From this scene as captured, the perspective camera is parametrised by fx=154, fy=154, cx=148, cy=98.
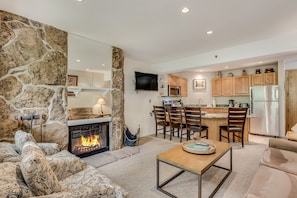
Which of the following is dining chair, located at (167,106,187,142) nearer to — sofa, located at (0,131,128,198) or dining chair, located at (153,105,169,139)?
dining chair, located at (153,105,169,139)

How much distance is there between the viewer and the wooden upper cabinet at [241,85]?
5881 millimetres

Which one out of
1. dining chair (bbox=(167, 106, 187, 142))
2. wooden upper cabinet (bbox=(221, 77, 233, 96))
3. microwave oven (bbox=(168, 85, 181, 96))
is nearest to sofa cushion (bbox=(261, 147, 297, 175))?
dining chair (bbox=(167, 106, 187, 142))

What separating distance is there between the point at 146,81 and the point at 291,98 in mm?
4358

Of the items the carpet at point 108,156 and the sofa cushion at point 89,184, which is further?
the carpet at point 108,156

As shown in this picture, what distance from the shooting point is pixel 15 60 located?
2.48m

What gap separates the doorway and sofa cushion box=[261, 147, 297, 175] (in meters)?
3.25

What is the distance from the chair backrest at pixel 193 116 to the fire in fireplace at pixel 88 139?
2.10 m

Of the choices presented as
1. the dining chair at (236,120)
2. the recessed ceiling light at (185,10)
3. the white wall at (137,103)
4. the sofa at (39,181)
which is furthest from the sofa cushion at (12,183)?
the dining chair at (236,120)

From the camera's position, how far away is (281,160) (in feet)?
6.32

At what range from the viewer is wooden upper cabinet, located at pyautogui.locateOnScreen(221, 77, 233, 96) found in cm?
632

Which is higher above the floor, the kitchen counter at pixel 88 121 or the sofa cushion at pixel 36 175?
the kitchen counter at pixel 88 121

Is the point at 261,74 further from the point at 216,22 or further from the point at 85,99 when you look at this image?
the point at 85,99

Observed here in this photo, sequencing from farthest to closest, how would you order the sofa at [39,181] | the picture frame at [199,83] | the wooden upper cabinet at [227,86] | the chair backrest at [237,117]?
the picture frame at [199,83] → the wooden upper cabinet at [227,86] → the chair backrest at [237,117] → the sofa at [39,181]

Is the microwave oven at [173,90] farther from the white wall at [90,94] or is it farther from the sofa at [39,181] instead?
the sofa at [39,181]
